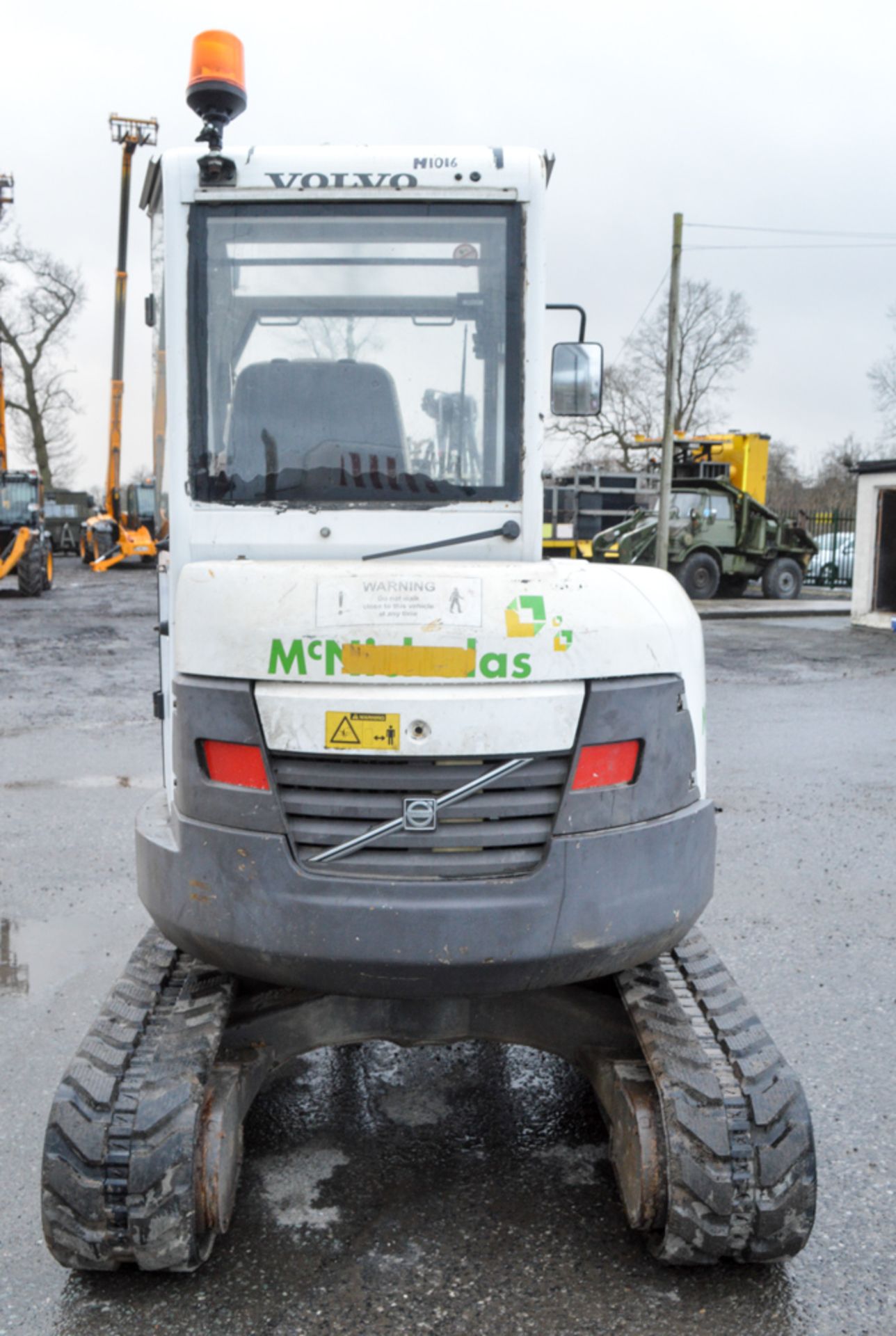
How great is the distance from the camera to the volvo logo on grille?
280 cm

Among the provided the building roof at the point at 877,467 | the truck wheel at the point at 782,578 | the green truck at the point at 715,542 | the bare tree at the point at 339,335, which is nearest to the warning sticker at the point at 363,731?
the bare tree at the point at 339,335

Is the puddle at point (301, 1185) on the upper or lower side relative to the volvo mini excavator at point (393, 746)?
lower

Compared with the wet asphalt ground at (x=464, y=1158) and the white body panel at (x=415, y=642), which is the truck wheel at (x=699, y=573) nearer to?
the wet asphalt ground at (x=464, y=1158)

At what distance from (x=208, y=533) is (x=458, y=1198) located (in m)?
1.97

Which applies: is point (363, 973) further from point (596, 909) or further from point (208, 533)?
point (208, 533)

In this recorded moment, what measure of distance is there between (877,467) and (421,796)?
19.6 m

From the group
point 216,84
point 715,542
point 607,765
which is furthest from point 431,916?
point 715,542

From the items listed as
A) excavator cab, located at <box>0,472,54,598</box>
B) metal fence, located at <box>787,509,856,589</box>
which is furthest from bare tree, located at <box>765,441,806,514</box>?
excavator cab, located at <box>0,472,54,598</box>

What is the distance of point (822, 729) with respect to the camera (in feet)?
35.9

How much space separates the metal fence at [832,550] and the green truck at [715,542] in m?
4.27

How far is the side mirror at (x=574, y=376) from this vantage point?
11.7ft

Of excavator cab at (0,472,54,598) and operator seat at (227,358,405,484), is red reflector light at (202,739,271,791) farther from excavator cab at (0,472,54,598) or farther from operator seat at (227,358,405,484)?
excavator cab at (0,472,54,598)

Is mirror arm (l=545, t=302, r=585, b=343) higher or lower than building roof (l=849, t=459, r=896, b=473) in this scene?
lower

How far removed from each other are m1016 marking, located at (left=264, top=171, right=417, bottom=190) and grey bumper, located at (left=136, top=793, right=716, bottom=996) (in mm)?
1784
